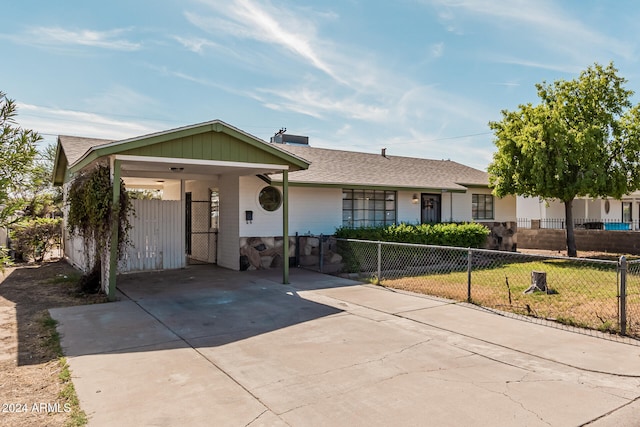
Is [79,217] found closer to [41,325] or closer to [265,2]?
[41,325]

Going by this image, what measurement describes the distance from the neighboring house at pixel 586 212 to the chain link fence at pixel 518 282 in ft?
37.5

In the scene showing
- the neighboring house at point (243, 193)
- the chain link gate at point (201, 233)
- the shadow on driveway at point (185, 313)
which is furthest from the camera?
the chain link gate at point (201, 233)

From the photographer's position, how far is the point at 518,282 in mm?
10281

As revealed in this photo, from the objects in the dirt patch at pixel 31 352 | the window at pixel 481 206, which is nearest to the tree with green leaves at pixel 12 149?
the dirt patch at pixel 31 352

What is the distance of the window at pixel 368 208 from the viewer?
14023 mm

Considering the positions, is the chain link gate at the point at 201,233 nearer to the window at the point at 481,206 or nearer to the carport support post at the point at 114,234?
the carport support post at the point at 114,234

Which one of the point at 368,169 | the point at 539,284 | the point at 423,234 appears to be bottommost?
the point at 539,284

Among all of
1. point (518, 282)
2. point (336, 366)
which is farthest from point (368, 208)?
point (336, 366)

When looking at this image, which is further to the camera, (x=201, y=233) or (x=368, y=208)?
(x=368, y=208)

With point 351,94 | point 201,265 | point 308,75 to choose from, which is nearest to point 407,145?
point 351,94

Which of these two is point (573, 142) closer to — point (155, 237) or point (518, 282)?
point (518, 282)

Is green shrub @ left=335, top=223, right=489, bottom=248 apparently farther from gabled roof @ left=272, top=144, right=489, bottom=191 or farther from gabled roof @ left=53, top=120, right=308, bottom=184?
gabled roof @ left=53, top=120, right=308, bottom=184

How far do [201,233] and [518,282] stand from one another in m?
9.41

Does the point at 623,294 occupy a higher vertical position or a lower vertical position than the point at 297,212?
lower
